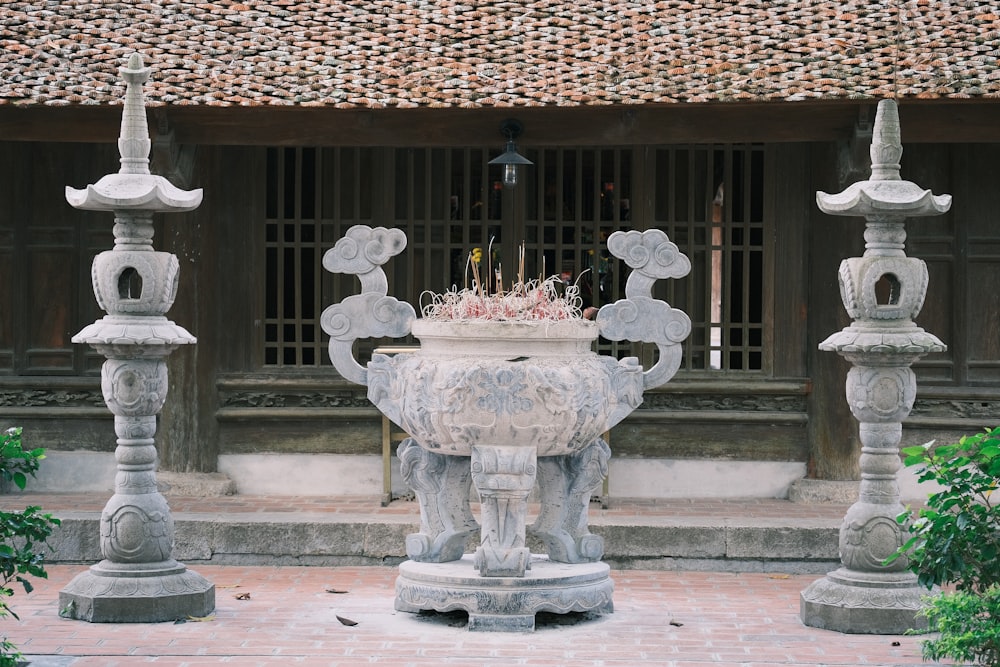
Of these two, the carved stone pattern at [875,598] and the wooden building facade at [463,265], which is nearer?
the carved stone pattern at [875,598]

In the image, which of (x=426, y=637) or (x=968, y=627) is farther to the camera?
(x=426, y=637)

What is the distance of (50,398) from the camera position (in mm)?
12656

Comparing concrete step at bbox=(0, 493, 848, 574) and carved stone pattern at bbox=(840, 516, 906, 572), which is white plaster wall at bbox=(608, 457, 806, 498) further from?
carved stone pattern at bbox=(840, 516, 906, 572)

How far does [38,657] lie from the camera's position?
25.3 ft

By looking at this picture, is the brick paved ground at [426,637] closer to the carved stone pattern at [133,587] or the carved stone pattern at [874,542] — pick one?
the carved stone pattern at [133,587]

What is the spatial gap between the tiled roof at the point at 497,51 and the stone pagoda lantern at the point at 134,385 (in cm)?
241

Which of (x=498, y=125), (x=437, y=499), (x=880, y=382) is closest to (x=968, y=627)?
(x=880, y=382)

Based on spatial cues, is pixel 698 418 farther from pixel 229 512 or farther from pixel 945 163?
pixel 229 512

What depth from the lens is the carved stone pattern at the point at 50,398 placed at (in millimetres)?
12641

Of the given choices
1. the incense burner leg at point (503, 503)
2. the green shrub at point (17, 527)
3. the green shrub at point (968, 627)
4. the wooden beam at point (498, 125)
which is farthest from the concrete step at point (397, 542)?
the green shrub at point (968, 627)

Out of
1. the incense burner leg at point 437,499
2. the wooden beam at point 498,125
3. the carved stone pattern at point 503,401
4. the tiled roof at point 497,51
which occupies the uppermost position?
the tiled roof at point 497,51

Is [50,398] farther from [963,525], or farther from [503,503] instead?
[963,525]

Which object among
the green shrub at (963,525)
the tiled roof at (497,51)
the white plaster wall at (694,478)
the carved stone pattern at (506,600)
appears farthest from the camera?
the white plaster wall at (694,478)

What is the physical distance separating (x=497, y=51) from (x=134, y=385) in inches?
160
